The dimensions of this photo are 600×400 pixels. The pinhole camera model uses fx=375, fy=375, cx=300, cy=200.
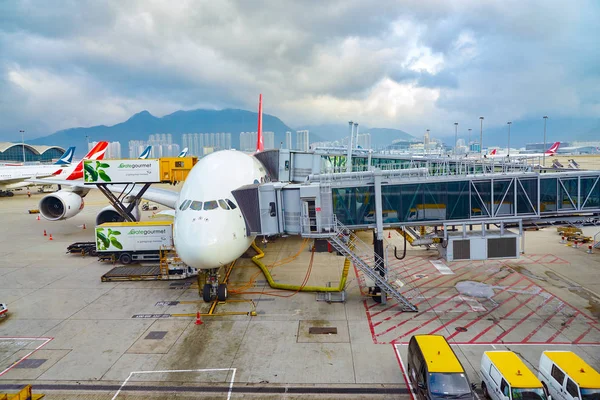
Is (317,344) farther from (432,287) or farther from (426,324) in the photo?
(432,287)

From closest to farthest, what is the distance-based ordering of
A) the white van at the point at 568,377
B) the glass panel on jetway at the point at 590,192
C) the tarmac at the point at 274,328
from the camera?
the white van at the point at 568,377, the tarmac at the point at 274,328, the glass panel on jetway at the point at 590,192

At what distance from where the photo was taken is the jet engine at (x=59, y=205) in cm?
3456

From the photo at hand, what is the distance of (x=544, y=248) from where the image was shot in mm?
29016

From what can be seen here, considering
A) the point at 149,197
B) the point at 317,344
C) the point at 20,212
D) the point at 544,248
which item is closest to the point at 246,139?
the point at 20,212

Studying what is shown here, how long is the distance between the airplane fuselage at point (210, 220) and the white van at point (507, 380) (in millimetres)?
10962

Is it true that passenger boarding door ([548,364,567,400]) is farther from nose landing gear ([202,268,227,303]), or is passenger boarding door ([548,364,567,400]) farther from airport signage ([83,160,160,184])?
airport signage ([83,160,160,184])

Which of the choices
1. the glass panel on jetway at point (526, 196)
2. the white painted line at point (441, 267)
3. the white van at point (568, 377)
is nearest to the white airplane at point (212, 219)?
the white van at point (568, 377)

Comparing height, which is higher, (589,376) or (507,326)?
(589,376)

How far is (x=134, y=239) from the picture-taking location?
84.1 ft

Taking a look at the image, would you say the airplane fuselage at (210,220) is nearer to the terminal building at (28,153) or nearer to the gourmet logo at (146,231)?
the gourmet logo at (146,231)

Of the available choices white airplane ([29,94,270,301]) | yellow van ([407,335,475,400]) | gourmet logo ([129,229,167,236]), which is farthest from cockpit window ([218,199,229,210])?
yellow van ([407,335,475,400])

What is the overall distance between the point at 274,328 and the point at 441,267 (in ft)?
45.2

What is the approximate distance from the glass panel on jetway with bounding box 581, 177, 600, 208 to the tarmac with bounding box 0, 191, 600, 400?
491 centimetres

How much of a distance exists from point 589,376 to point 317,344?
27.9 feet
